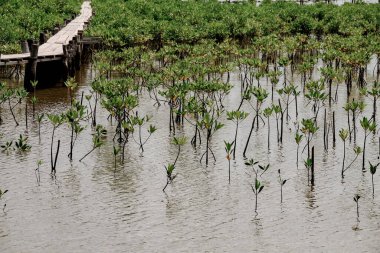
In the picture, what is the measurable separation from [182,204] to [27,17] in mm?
21164

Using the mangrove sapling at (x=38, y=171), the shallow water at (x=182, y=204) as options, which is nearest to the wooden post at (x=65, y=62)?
the shallow water at (x=182, y=204)

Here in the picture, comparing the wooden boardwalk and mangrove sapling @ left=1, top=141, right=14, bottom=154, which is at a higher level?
the wooden boardwalk

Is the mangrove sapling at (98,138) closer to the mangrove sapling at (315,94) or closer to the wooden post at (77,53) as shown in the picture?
the mangrove sapling at (315,94)

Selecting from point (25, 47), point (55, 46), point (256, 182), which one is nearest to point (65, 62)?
point (25, 47)

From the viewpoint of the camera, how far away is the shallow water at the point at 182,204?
36.9ft

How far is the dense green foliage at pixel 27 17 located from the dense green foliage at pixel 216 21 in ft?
5.37

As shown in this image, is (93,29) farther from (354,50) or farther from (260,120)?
(260,120)

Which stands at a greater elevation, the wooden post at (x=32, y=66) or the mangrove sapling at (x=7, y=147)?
the wooden post at (x=32, y=66)

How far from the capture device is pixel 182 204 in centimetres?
1284

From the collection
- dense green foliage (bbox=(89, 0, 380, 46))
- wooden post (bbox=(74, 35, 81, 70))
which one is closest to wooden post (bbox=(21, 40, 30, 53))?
wooden post (bbox=(74, 35, 81, 70))

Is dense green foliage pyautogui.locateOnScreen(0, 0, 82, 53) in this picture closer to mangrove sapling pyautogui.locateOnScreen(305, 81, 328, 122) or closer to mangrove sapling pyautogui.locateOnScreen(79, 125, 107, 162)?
mangrove sapling pyautogui.locateOnScreen(79, 125, 107, 162)

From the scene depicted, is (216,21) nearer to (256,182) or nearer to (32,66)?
(32,66)

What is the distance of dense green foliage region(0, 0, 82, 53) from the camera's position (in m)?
27.6

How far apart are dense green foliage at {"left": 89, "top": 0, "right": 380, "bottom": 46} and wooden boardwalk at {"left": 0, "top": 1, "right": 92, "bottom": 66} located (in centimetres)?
83
